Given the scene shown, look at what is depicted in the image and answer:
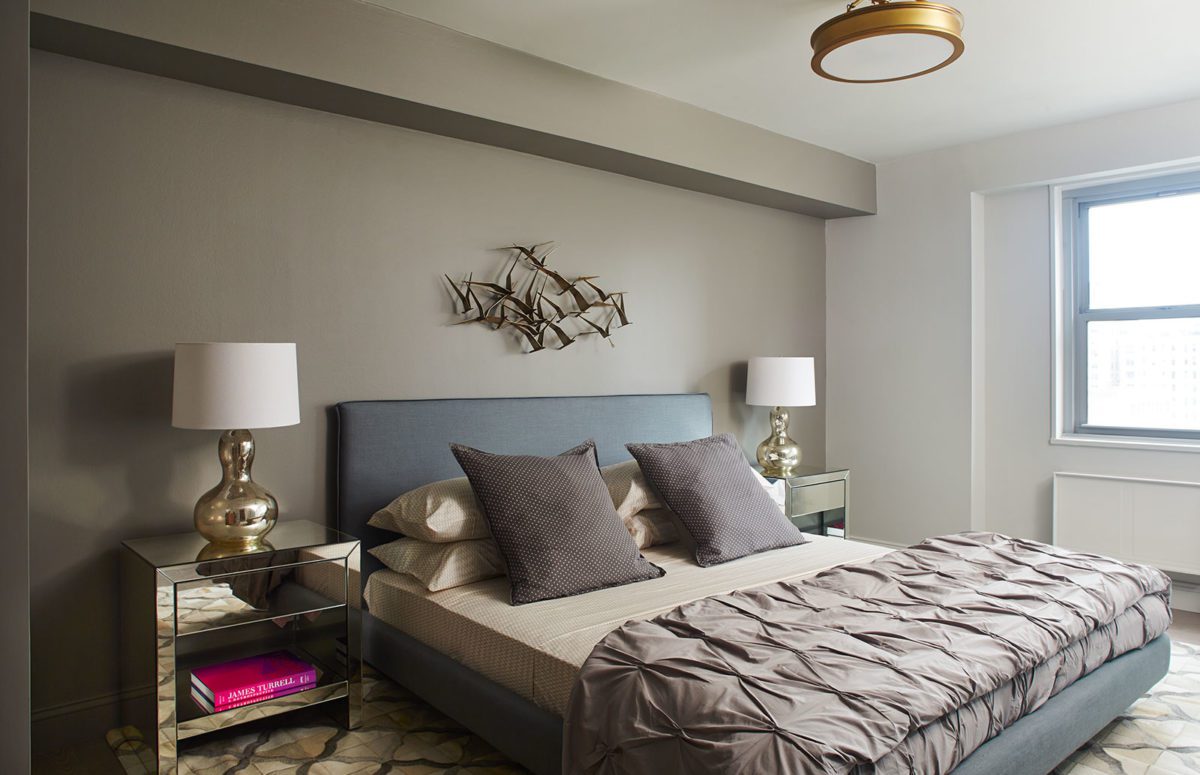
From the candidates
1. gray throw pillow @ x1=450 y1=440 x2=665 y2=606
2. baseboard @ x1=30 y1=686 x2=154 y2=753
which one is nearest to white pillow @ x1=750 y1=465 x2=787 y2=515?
gray throw pillow @ x1=450 y1=440 x2=665 y2=606

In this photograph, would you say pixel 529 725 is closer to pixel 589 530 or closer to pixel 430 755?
pixel 430 755

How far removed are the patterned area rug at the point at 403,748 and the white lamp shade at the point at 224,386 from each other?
1.01 metres

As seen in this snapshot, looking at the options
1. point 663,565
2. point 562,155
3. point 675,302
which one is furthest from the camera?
point 675,302

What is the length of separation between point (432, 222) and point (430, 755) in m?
2.06

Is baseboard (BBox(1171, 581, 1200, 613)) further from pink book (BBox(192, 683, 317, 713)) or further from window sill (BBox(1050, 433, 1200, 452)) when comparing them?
pink book (BBox(192, 683, 317, 713))

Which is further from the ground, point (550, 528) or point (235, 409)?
point (235, 409)

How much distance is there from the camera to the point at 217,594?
97.1 inches

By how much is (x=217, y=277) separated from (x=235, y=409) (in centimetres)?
63

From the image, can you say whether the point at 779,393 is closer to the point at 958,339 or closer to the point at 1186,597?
the point at 958,339

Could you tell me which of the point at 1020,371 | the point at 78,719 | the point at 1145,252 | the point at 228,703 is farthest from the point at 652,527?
the point at 1145,252

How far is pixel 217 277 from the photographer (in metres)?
2.93

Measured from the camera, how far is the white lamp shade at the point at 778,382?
4602 mm

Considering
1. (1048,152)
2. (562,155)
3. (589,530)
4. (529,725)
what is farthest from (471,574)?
(1048,152)

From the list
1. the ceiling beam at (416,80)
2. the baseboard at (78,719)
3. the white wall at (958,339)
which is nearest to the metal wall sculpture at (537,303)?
the ceiling beam at (416,80)
